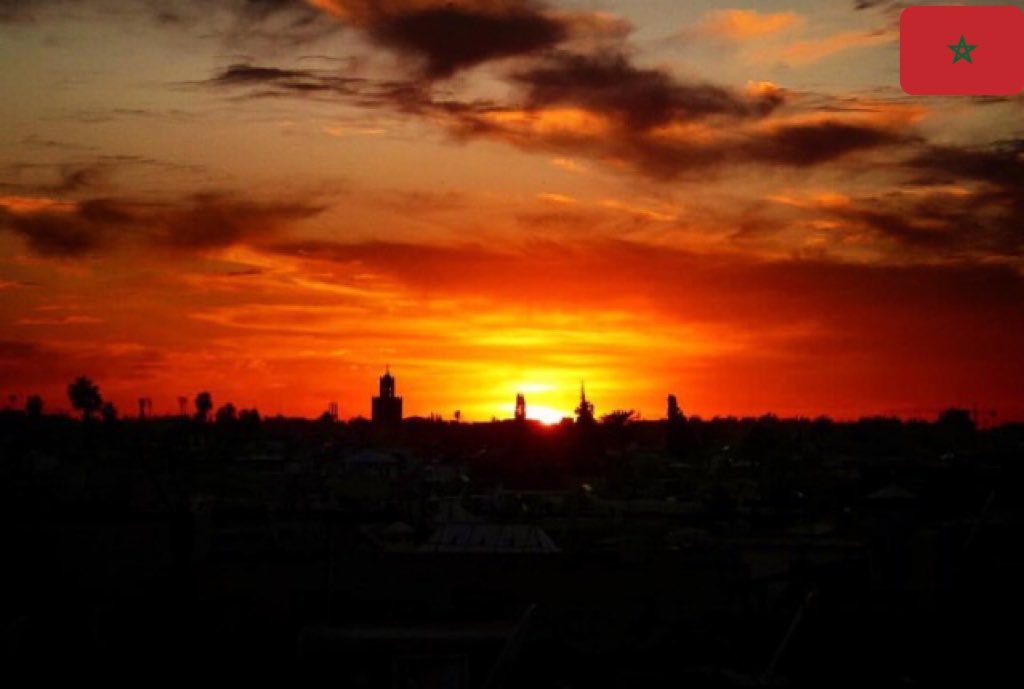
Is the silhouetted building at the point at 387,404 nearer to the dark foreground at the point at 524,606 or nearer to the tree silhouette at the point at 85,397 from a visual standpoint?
the tree silhouette at the point at 85,397

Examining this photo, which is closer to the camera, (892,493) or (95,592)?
(95,592)

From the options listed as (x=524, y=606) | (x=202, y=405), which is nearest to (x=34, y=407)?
(x=202, y=405)

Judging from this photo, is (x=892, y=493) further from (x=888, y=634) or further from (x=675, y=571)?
(x=888, y=634)

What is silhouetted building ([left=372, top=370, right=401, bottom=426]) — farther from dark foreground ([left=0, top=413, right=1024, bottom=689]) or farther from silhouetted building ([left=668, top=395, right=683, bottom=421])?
dark foreground ([left=0, top=413, right=1024, bottom=689])

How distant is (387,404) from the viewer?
183 metres

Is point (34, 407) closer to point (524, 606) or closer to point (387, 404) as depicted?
point (387, 404)

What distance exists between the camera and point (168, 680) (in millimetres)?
19156

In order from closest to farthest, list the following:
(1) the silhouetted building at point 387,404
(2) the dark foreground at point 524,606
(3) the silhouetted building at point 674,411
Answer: (2) the dark foreground at point 524,606 < (3) the silhouetted building at point 674,411 < (1) the silhouetted building at point 387,404

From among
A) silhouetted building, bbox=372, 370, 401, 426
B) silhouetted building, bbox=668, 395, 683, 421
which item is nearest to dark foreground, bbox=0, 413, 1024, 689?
silhouetted building, bbox=668, 395, 683, 421

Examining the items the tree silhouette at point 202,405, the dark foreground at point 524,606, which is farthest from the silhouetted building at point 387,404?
the dark foreground at point 524,606

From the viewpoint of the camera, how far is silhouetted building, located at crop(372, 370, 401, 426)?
181m

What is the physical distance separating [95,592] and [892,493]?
23.5m

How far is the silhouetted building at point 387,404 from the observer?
595 ft

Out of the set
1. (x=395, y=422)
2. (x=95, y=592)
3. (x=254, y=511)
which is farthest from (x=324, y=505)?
(x=395, y=422)
